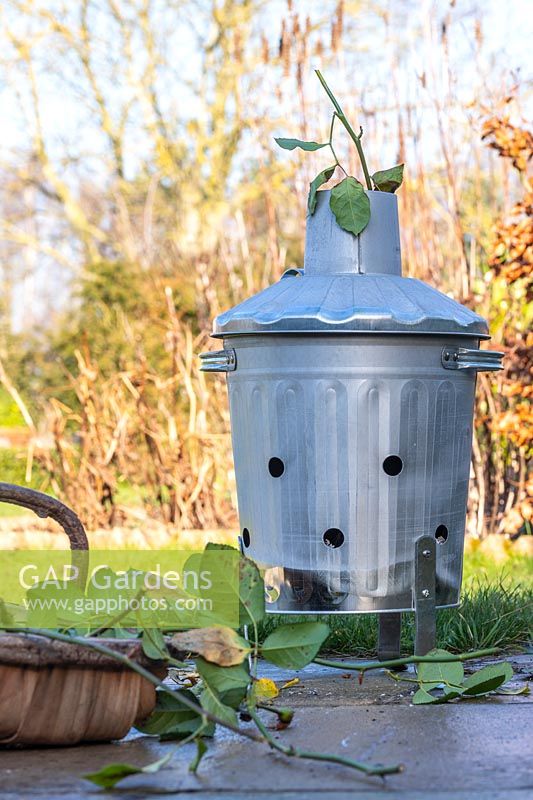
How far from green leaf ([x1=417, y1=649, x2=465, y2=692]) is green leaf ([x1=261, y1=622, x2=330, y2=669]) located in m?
0.36

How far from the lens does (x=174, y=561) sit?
16.5ft

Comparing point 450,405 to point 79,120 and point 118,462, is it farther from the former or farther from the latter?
point 79,120

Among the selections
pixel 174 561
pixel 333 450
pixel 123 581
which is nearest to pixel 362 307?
pixel 333 450

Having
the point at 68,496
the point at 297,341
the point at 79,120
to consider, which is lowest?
the point at 68,496

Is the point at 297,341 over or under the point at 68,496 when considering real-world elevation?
over

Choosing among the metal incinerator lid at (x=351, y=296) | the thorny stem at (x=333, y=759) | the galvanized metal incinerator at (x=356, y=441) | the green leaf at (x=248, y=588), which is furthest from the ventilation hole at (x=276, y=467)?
the thorny stem at (x=333, y=759)

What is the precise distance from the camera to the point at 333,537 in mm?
2738

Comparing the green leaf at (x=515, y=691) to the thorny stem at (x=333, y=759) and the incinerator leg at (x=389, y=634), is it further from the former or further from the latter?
the thorny stem at (x=333, y=759)

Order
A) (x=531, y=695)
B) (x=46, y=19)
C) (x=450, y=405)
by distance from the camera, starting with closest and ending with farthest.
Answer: (x=531, y=695) < (x=450, y=405) < (x=46, y=19)

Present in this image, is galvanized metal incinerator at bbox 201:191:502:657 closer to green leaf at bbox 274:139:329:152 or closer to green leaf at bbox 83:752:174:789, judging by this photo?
green leaf at bbox 274:139:329:152

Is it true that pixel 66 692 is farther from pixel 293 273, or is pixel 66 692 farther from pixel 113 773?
pixel 293 273

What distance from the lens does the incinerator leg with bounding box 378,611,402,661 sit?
298 centimetres

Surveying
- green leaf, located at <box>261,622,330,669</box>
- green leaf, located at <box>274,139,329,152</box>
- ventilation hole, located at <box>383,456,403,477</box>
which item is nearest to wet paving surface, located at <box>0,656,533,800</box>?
green leaf, located at <box>261,622,330,669</box>

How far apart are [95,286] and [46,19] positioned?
6.69 metres
